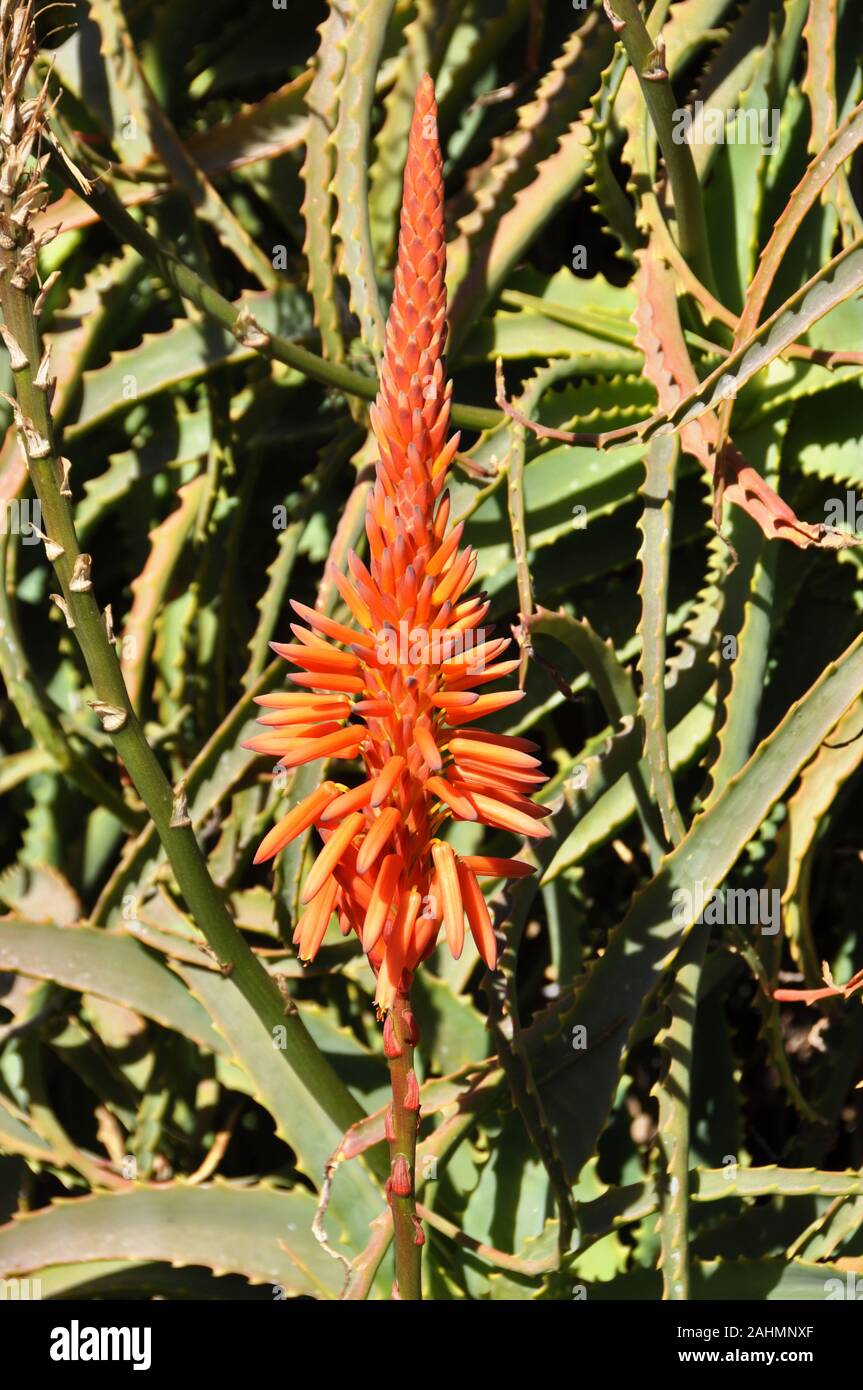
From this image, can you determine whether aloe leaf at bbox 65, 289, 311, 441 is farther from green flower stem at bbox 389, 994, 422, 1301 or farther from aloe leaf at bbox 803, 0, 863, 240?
green flower stem at bbox 389, 994, 422, 1301

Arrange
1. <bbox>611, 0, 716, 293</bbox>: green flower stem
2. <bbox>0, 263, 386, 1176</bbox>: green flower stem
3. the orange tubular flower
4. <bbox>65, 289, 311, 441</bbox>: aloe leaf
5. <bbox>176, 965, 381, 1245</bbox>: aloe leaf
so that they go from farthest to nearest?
<bbox>65, 289, 311, 441</bbox>: aloe leaf
<bbox>176, 965, 381, 1245</bbox>: aloe leaf
<bbox>611, 0, 716, 293</bbox>: green flower stem
<bbox>0, 263, 386, 1176</bbox>: green flower stem
the orange tubular flower

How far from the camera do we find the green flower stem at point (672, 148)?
895 mm

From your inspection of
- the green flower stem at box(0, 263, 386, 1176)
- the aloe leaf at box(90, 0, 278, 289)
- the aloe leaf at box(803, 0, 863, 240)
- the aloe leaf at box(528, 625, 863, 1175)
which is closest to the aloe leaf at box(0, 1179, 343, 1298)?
the green flower stem at box(0, 263, 386, 1176)

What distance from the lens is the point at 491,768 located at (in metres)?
0.68

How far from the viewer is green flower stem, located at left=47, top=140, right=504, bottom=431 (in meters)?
0.95

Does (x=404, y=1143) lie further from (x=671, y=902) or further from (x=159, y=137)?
(x=159, y=137)

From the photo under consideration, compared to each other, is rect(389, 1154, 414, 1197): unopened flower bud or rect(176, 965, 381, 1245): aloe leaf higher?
rect(176, 965, 381, 1245): aloe leaf

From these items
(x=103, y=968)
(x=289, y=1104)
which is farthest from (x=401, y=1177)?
(x=103, y=968)

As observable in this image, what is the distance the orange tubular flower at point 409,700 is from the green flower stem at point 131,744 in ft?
0.36

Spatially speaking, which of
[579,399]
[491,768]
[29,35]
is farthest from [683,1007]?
[29,35]

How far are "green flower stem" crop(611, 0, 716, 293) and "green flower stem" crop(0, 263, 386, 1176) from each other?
0.47 metres

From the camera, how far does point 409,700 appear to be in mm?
643
